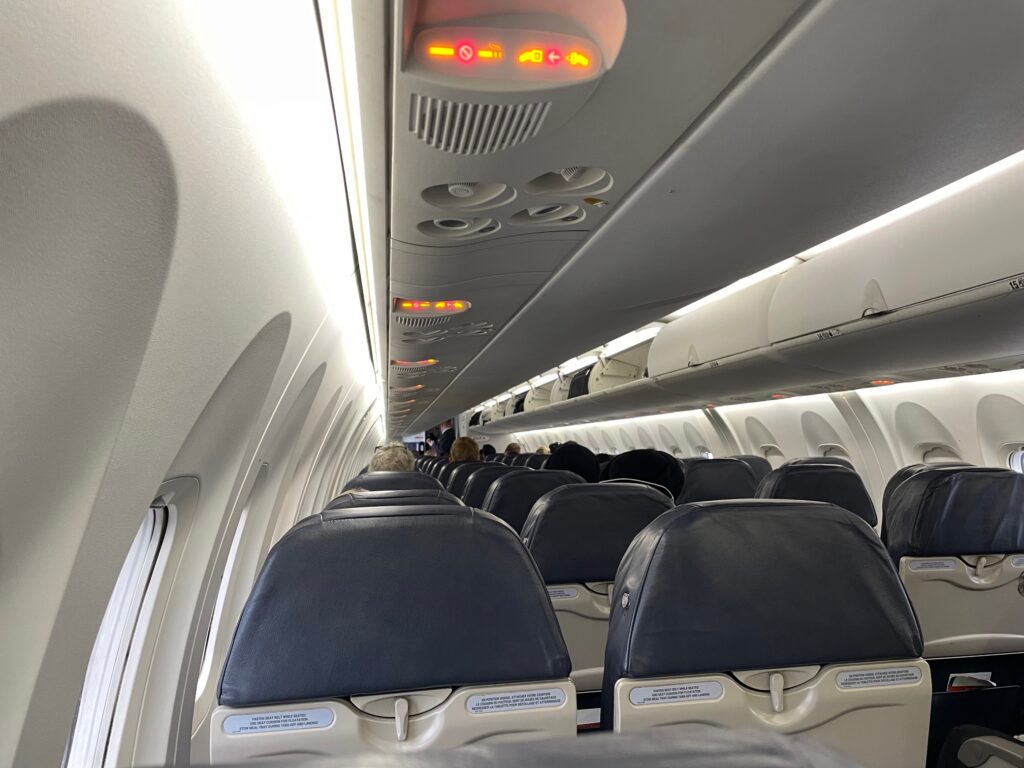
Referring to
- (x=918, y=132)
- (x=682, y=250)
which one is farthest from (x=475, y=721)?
(x=682, y=250)

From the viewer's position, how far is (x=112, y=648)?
3490 mm

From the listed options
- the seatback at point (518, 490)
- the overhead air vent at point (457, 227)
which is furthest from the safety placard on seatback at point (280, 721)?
the seatback at point (518, 490)

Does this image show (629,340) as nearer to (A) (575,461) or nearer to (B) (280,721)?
(A) (575,461)

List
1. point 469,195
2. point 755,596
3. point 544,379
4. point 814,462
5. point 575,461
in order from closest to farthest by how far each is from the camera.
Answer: point 755,596 < point 469,195 < point 814,462 < point 575,461 < point 544,379

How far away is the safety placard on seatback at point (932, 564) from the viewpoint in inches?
152

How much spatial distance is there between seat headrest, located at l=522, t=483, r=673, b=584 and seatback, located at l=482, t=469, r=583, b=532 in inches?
52.2

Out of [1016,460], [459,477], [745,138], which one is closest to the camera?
[745,138]

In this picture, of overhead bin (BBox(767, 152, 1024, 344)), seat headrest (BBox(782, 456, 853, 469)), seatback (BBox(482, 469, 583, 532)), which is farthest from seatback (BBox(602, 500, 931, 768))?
seatback (BBox(482, 469, 583, 532))

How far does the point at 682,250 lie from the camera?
3938mm

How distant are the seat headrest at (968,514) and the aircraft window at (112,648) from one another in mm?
3587

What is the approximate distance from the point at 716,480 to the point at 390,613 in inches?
231

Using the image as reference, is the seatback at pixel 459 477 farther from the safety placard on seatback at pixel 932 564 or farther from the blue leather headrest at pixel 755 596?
the blue leather headrest at pixel 755 596

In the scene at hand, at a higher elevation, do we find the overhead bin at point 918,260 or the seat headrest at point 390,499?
the overhead bin at point 918,260

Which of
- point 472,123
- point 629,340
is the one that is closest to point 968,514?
point 472,123
